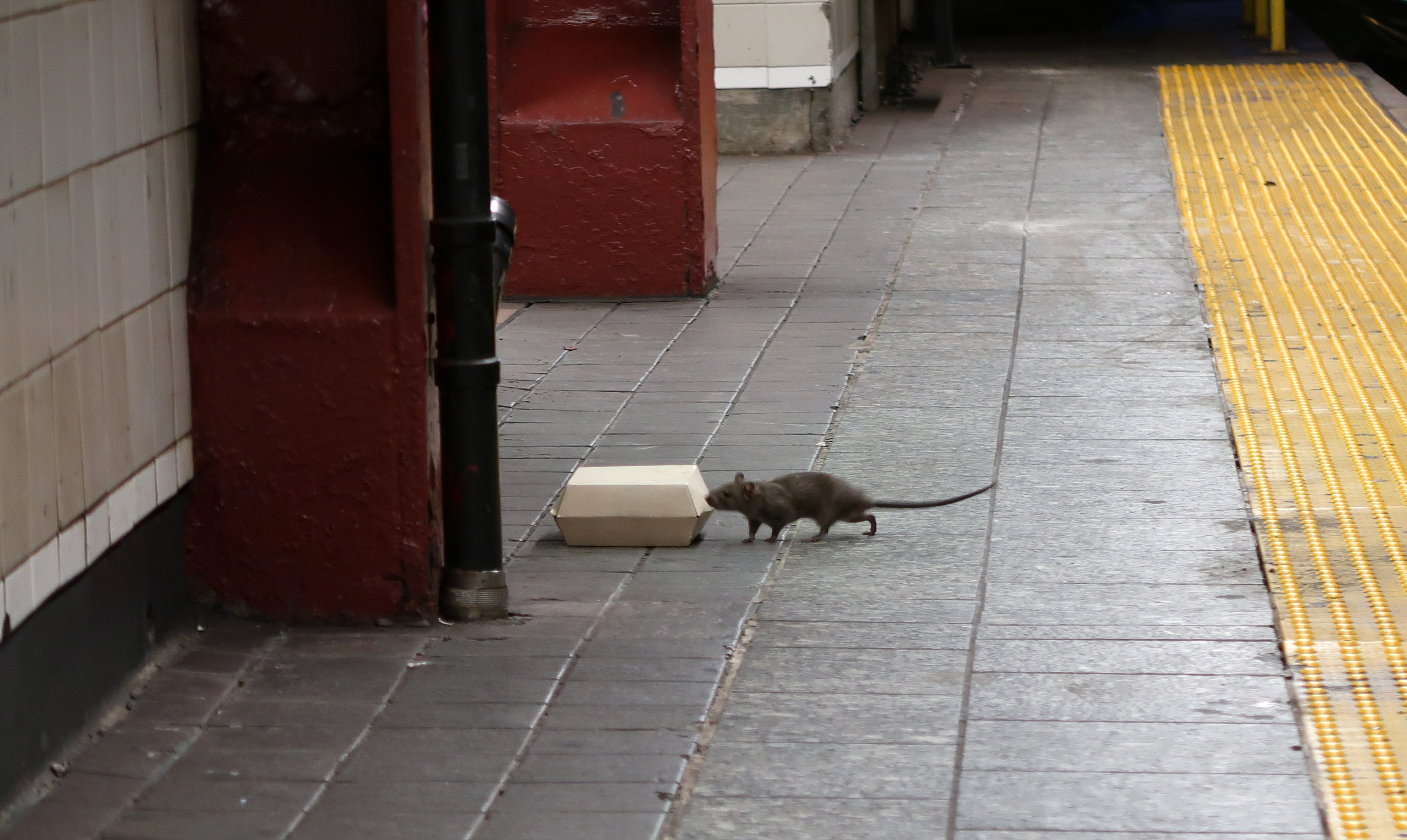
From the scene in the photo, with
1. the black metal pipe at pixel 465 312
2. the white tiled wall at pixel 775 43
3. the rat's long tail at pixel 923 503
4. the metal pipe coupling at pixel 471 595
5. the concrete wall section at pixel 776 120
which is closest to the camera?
the black metal pipe at pixel 465 312

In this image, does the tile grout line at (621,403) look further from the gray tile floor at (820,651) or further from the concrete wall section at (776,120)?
the concrete wall section at (776,120)

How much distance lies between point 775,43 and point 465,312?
437 inches

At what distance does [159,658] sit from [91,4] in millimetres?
1781

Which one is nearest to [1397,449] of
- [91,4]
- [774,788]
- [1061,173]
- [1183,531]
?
[1183,531]

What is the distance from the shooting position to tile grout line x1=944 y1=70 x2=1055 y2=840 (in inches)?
167

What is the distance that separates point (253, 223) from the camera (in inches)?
215

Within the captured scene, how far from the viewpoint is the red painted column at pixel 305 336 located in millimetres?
5371

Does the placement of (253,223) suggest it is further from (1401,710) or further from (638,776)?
(1401,710)

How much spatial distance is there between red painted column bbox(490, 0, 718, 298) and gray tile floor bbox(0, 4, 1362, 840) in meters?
0.94

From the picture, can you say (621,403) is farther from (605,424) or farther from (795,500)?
(795,500)

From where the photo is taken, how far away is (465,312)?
5.38 metres

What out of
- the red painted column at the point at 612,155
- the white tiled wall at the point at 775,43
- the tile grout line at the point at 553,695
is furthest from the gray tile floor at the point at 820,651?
the white tiled wall at the point at 775,43

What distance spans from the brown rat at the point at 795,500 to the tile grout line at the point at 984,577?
16.7 inches

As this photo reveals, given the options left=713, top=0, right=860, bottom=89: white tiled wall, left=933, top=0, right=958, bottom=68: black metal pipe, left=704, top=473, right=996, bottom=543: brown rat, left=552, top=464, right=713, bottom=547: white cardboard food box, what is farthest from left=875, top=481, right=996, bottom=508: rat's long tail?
left=933, top=0, right=958, bottom=68: black metal pipe
